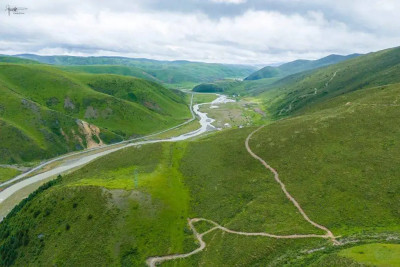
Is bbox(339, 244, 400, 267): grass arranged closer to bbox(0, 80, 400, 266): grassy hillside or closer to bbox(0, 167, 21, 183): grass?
bbox(0, 80, 400, 266): grassy hillside

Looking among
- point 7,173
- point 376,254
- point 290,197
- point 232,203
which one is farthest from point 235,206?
point 7,173

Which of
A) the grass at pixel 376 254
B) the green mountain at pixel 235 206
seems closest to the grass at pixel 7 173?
the green mountain at pixel 235 206

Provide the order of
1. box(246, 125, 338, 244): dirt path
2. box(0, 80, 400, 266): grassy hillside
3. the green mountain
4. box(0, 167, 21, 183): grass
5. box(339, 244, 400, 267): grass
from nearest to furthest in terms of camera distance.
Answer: box(339, 244, 400, 267): grass
the green mountain
box(246, 125, 338, 244): dirt path
box(0, 80, 400, 266): grassy hillside
box(0, 167, 21, 183): grass

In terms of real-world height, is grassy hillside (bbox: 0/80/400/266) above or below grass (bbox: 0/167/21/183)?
above

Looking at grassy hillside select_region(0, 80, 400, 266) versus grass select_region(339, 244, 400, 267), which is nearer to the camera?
grass select_region(339, 244, 400, 267)

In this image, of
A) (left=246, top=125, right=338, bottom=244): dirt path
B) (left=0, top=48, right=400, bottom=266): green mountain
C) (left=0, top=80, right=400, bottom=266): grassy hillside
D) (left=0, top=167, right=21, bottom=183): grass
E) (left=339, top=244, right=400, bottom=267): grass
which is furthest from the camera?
(left=0, top=167, right=21, bottom=183): grass

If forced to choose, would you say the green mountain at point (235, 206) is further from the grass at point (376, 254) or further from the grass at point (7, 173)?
the grass at point (7, 173)

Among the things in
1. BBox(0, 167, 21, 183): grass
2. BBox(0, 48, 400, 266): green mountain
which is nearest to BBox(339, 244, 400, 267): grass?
BBox(0, 48, 400, 266): green mountain
